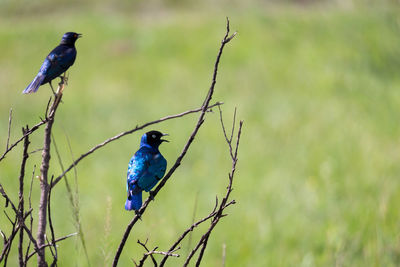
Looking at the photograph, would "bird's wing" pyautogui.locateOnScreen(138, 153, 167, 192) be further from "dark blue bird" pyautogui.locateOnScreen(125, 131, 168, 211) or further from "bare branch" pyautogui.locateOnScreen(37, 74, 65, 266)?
"bare branch" pyautogui.locateOnScreen(37, 74, 65, 266)

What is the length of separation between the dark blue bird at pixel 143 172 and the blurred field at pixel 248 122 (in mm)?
425

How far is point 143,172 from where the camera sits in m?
0.96

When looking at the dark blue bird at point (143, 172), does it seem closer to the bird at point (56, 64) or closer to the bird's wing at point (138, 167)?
the bird's wing at point (138, 167)

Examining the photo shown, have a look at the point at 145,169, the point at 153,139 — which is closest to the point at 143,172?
the point at 145,169

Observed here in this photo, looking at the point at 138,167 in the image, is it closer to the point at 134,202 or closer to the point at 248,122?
the point at 134,202

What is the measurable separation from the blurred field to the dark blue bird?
1.39ft

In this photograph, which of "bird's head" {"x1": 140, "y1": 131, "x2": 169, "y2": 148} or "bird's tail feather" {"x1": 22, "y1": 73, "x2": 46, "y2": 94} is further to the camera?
"bird's head" {"x1": 140, "y1": 131, "x2": 169, "y2": 148}

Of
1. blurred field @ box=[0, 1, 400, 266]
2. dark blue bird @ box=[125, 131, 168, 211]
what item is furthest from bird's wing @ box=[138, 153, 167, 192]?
blurred field @ box=[0, 1, 400, 266]

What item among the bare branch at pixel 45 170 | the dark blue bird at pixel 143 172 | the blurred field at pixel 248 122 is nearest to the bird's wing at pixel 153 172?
the dark blue bird at pixel 143 172

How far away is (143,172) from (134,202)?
0.06 m

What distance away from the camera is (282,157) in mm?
7348

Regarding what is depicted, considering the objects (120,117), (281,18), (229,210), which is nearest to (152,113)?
(120,117)

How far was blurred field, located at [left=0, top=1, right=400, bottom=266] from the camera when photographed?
4891 millimetres

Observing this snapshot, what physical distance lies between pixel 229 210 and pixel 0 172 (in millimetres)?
3105
